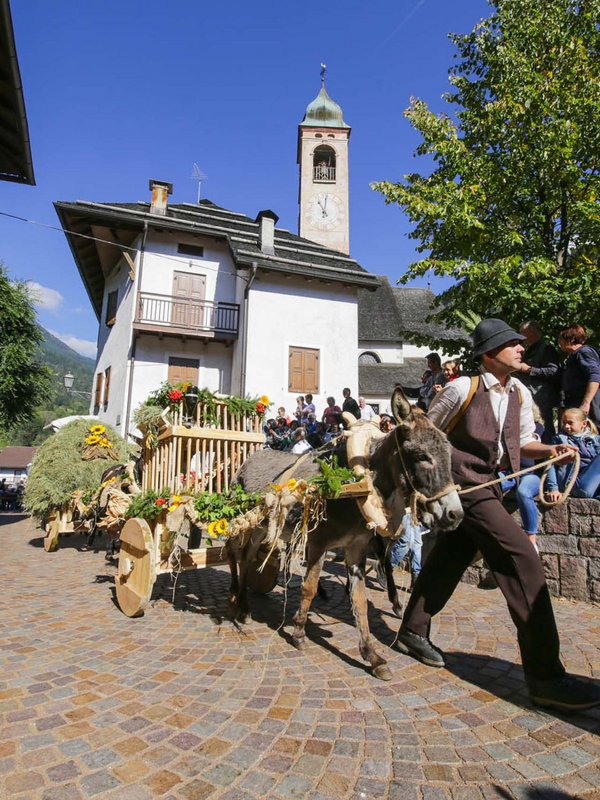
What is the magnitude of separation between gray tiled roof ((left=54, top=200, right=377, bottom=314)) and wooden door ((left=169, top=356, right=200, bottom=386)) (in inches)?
185

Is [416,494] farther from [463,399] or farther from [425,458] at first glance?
[463,399]

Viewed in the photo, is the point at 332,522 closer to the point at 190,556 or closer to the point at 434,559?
the point at 434,559

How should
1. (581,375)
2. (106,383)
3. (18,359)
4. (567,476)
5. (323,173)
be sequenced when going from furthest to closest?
(323,173)
(106,383)
(18,359)
(581,375)
(567,476)

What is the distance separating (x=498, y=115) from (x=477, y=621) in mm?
11221

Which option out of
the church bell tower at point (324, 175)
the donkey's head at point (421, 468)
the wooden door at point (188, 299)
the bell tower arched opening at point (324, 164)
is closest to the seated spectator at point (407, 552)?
the donkey's head at point (421, 468)

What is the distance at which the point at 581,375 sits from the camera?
5.92 metres

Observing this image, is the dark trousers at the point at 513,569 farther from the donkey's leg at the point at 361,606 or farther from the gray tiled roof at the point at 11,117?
the gray tiled roof at the point at 11,117

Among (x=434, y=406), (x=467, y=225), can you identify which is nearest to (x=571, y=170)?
(x=467, y=225)

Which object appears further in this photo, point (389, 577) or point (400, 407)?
point (389, 577)

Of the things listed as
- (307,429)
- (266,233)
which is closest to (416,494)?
(307,429)

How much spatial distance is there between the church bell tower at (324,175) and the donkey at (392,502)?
31220mm

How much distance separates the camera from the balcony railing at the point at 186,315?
19609 millimetres

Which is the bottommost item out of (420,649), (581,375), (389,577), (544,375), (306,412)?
(420,649)

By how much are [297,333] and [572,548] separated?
52.8 ft
